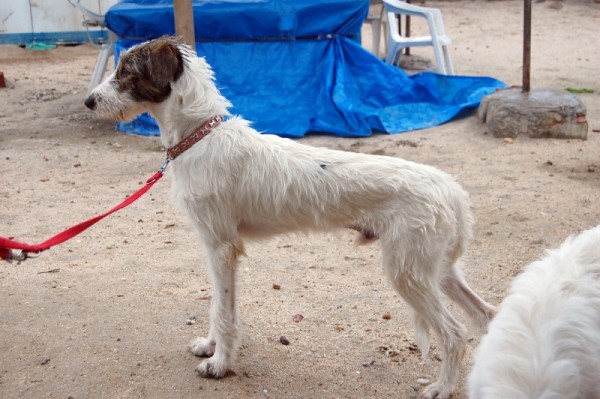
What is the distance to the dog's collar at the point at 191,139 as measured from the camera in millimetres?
3760

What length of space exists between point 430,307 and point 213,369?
1.14 m

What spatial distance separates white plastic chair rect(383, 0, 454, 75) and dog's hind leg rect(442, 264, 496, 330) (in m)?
7.50

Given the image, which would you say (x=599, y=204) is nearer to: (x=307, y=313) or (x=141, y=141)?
(x=307, y=313)

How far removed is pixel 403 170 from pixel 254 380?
4.30ft

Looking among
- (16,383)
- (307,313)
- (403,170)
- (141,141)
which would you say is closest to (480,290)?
(307,313)

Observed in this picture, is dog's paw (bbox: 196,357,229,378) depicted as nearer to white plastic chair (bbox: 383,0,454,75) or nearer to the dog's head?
the dog's head

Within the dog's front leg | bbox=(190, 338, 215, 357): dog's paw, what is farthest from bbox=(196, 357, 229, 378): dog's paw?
bbox=(190, 338, 215, 357): dog's paw

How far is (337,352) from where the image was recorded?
4.01m

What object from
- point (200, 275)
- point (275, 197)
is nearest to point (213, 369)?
point (275, 197)

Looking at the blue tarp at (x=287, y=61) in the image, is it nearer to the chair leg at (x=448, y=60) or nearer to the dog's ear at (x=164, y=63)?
the chair leg at (x=448, y=60)

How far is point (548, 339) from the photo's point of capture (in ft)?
6.45

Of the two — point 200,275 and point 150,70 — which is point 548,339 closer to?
point 150,70

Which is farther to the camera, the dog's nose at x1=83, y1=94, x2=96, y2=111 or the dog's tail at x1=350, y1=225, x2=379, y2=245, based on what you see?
the dog's nose at x1=83, y1=94, x2=96, y2=111

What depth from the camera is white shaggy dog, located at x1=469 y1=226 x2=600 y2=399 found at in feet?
6.16
